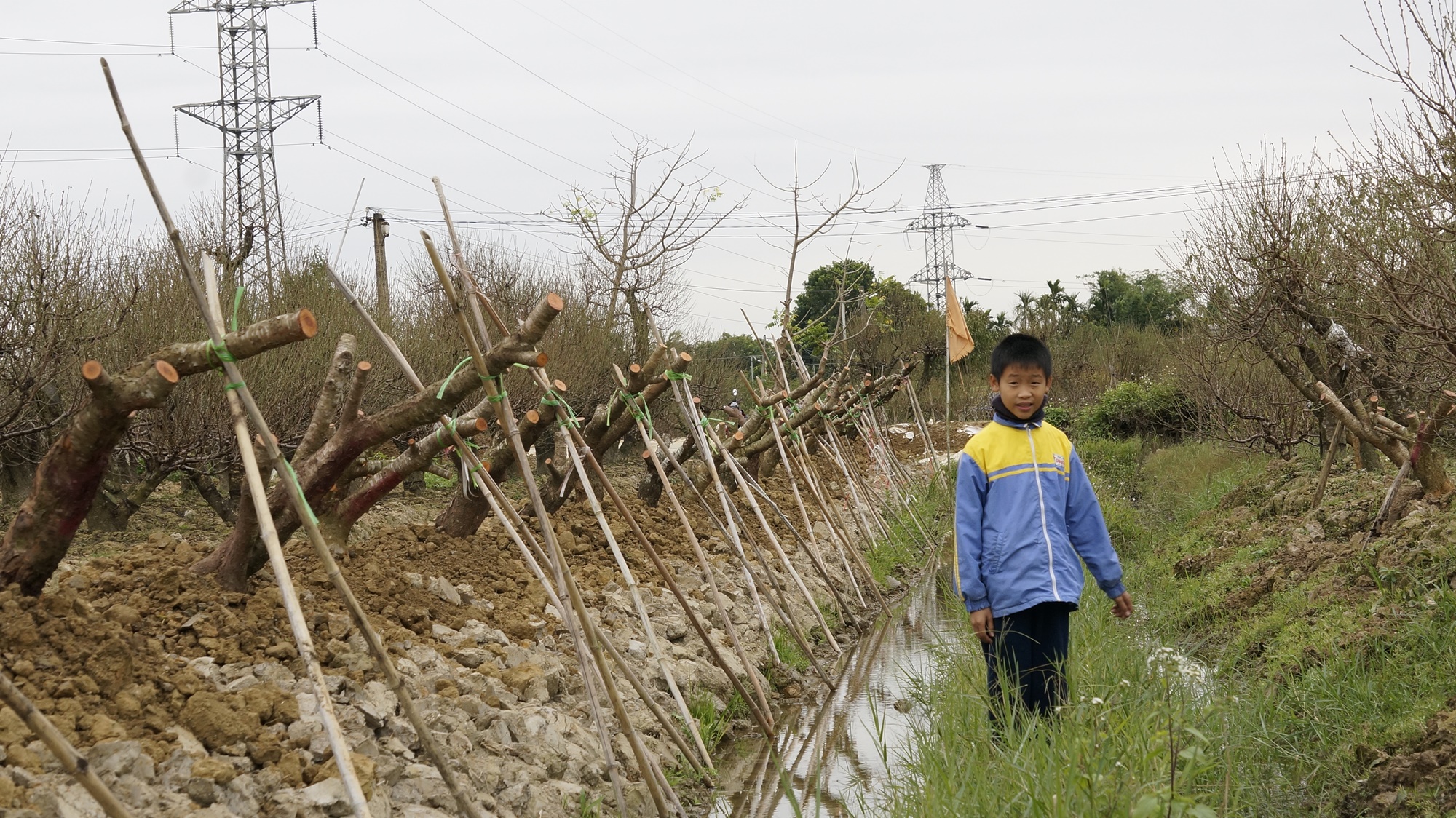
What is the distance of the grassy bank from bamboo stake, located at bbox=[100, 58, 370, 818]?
180cm

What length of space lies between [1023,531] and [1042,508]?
11cm

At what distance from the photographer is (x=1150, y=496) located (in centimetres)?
1466

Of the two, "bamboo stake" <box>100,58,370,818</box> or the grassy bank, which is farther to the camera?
the grassy bank

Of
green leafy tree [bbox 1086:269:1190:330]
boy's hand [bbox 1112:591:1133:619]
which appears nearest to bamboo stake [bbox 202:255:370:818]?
boy's hand [bbox 1112:591:1133:619]

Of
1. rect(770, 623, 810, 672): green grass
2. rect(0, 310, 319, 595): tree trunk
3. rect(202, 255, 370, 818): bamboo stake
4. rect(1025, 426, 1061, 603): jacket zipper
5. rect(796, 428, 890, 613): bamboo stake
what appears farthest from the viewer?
rect(796, 428, 890, 613): bamboo stake

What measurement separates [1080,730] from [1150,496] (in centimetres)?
1189

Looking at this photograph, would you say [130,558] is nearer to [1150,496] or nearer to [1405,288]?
[1405,288]

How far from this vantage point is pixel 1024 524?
400 centimetres

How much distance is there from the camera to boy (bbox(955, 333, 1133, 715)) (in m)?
4.00

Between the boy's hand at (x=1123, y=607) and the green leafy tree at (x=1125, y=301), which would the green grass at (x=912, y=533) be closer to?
the boy's hand at (x=1123, y=607)

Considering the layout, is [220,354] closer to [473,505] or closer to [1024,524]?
[1024,524]

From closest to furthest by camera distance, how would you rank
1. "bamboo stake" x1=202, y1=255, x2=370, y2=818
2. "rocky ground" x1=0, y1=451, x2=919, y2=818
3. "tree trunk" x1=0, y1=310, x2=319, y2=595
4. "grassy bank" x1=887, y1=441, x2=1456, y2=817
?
"bamboo stake" x1=202, y1=255, x2=370, y2=818 < "rocky ground" x1=0, y1=451, x2=919, y2=818 < "grassy bank" x1=887, y1=441, x2=1456, y2=817 < "tree trunk" x1=0, y1=310, x2=319, y2=595

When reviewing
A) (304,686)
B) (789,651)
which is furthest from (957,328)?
(304,686)

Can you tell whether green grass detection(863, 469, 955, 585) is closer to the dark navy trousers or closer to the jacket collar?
the dark navy trousers
